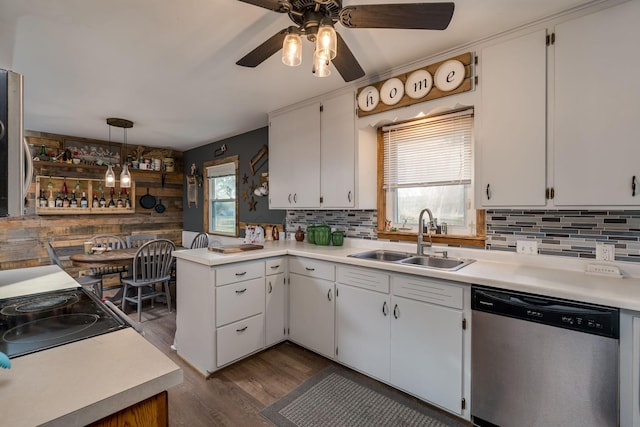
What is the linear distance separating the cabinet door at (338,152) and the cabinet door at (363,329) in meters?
0.83

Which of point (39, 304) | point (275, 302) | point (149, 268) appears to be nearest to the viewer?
point (39, 304)

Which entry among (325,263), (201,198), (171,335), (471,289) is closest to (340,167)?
(325,263)

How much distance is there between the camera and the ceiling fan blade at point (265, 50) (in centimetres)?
147

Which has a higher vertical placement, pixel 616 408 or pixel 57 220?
pixel 57 220

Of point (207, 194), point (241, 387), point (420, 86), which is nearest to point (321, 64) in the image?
point (420, 86)

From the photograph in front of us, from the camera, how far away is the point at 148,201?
5000mm

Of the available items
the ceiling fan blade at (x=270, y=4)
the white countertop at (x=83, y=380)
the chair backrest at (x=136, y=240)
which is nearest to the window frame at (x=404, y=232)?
the ceiling fan blade at (x=270, y=4)

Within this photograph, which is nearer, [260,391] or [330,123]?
[260,391]

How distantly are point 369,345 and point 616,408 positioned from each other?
4.13 feet

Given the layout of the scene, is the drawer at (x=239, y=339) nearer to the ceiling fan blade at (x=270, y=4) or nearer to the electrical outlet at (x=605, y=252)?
the ceiling fan blade at (x=270, y=4)

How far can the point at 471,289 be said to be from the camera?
1.68 metres

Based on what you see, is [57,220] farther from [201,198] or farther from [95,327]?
[95,327]

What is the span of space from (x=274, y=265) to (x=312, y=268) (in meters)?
0.34

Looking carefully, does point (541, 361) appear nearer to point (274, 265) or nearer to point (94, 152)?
point (274, 265)
